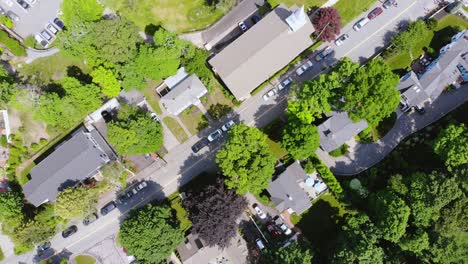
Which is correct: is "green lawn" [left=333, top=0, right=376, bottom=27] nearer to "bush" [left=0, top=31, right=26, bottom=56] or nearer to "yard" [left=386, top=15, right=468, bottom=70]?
"yard" [left=386, top=15, right=468, bottom=70]

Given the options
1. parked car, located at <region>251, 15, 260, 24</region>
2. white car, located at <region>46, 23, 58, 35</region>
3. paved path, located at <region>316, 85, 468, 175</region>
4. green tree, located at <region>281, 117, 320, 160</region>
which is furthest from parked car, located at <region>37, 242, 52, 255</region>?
parked car, located at <region>251, 15, 260, 24</region>

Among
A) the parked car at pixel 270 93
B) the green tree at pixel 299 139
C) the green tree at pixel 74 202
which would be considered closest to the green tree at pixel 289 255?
the green tree at pixel 299 139

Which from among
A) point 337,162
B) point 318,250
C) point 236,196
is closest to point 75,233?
point 236,196

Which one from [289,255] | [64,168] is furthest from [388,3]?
[64,168]

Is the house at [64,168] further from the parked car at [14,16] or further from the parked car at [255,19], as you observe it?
the parked car at [255,19]

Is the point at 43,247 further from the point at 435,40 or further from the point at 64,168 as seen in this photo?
the point at 435,40

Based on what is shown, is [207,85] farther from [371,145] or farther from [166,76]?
[371,145]

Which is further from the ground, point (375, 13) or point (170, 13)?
point (170, 13)
